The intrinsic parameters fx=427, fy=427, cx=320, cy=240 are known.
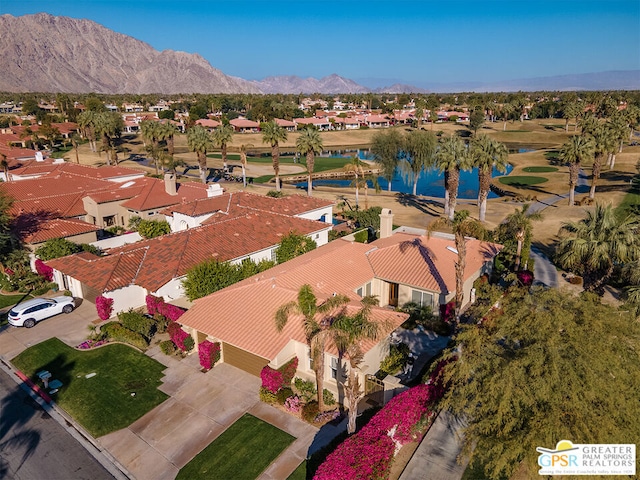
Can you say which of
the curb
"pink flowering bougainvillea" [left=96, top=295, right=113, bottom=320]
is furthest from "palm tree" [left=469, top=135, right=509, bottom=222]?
the curb

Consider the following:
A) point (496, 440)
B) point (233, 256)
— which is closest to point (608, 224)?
point (496, 440)

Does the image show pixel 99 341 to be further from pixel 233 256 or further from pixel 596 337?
pixel 596 337

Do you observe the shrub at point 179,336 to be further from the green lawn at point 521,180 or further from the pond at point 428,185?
the green lawn at point 521,180

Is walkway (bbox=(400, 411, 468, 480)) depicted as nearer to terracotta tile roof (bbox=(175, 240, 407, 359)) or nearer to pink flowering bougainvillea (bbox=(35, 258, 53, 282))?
terracotta tile roof (bbox=(175, 240, 407, 359))

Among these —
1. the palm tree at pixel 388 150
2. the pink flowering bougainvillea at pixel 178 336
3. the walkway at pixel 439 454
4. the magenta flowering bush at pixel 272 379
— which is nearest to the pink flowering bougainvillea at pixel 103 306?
the pink flowering bougainvillea at pixel 178 336

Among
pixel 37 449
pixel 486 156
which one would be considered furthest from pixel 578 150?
pixel 37 449

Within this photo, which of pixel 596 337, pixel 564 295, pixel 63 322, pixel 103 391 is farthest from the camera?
pixel 63 322
